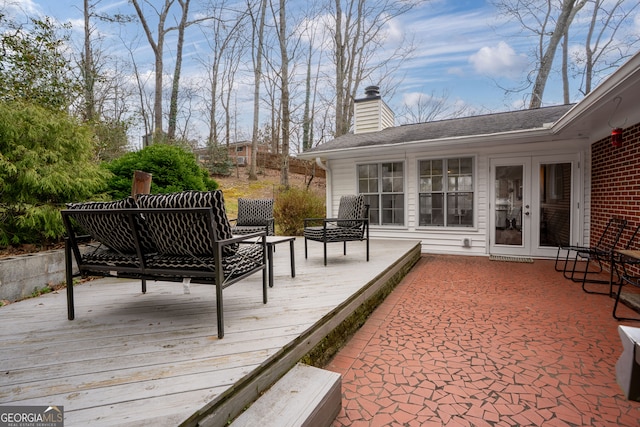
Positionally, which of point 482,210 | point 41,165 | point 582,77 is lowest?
point 482,210

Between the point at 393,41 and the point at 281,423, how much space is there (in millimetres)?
14438

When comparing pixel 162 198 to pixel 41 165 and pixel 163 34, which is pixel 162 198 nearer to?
pixel 41 165

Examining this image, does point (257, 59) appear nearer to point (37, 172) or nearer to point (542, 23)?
point (542, 23)

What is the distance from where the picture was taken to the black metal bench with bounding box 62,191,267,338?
1933 millimetres

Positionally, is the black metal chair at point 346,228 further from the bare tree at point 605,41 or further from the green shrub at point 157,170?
the bare tree at point 605,41

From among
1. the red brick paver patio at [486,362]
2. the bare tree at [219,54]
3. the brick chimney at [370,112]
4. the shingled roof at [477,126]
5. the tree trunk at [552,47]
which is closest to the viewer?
the red brick paver patio at [486,362]

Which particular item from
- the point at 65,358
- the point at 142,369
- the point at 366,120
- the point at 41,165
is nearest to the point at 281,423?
the point at 142,369

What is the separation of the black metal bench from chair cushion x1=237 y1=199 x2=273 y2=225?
10.4 feet

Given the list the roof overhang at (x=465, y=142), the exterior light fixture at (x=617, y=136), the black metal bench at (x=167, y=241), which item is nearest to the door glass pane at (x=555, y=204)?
the roof overhang at (x=465, y=142)

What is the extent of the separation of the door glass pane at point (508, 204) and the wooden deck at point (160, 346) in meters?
4.12

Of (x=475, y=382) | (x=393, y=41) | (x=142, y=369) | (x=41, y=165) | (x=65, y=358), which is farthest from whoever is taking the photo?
(x=393, y=41)

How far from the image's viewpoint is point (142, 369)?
1.55m

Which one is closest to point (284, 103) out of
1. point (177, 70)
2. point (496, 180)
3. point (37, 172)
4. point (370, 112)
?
point (370, 112)

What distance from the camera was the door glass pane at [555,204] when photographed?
221 inches
